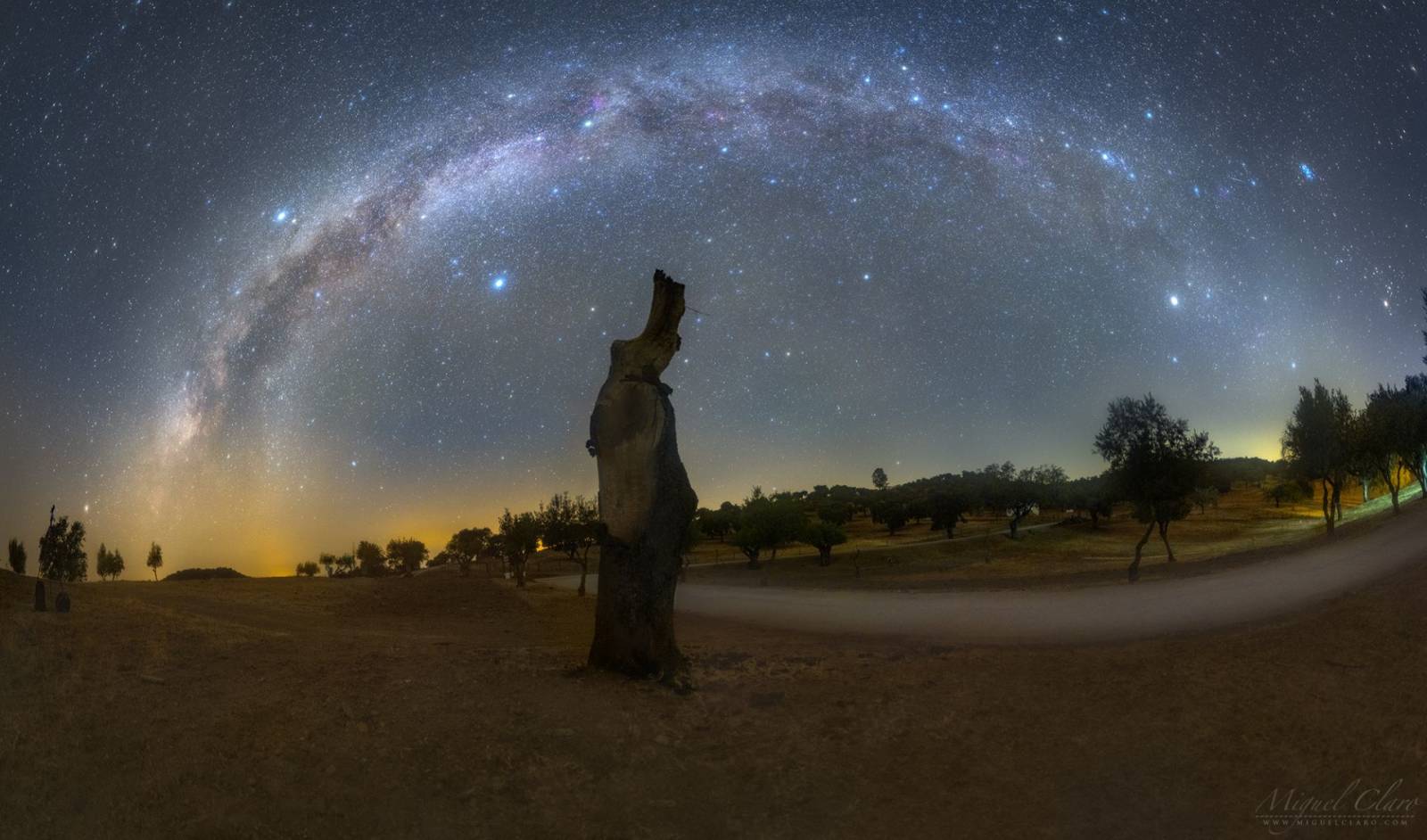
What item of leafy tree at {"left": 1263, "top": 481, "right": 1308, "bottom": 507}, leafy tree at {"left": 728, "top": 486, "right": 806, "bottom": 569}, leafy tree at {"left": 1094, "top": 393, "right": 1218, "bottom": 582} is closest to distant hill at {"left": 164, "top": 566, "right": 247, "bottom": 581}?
leafy tree at {"left": 728, "top": 486, "right": 806, "bottom": 569}

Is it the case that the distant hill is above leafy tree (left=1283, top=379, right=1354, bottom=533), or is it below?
below

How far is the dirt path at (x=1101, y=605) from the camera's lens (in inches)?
608

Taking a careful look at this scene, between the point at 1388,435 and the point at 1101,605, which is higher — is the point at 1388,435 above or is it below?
above

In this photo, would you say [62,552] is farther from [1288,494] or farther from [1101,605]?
[1288,494]

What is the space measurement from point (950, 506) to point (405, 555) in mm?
65342

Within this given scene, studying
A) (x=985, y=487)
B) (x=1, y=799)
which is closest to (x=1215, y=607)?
(x=1, y=799)

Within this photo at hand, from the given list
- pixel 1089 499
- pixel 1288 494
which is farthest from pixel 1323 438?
pixel 1288 494

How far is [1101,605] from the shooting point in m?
20.5

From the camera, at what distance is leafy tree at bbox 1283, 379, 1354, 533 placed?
1626 inches

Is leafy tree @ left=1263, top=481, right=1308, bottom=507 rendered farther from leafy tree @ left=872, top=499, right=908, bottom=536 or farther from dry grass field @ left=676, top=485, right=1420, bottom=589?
leafy tree @ left=872, top=499, right=908, bottom=536

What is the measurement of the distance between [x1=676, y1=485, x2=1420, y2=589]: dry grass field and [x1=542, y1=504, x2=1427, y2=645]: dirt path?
495 centimetres

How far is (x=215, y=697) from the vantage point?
888 centimetres

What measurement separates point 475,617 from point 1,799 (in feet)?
56.6

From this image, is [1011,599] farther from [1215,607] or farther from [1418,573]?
[1418,573]
